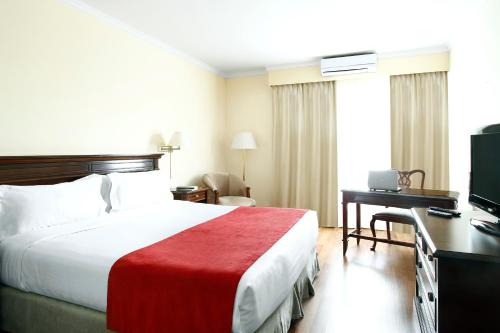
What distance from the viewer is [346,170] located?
16.8 ft

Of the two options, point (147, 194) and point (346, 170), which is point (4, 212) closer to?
point (147, 194)

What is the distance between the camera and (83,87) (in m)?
3.14

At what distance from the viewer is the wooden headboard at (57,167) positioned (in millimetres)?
2445

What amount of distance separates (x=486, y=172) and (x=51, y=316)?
2.77 m

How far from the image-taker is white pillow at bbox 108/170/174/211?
2.99 meters

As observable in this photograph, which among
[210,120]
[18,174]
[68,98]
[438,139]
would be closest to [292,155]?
[210,120]

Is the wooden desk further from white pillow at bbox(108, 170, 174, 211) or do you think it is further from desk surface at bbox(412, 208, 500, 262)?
white pillow at bbox(108, 170, 174, 211)

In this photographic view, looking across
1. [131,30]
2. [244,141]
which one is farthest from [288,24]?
[244,141]

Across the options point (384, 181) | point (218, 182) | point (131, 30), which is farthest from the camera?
point (218, 182)

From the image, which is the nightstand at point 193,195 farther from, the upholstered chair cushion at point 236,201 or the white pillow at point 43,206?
the white pillow at point 43,206

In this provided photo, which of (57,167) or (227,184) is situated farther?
(227,184)

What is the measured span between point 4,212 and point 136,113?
1937 mm

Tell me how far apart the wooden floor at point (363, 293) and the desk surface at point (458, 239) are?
2.77 ft

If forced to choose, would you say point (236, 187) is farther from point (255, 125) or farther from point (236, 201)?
point (255, 125)
